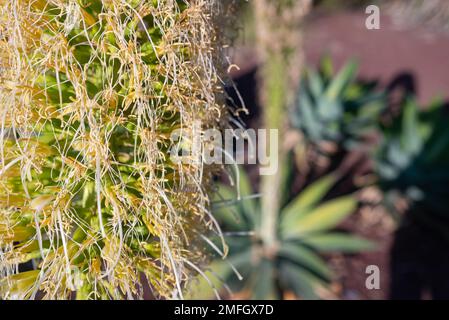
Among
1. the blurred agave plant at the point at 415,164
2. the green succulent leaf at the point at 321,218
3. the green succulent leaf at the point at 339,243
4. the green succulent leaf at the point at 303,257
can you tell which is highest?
the blurred agave plant at the point at 415,164

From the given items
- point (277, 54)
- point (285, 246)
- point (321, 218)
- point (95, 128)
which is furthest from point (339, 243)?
point (95, 128)

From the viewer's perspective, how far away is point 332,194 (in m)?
3.46

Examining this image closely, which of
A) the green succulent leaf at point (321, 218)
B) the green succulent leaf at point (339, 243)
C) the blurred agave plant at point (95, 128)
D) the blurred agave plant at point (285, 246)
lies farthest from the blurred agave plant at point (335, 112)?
the blurred agave plant at point (95, 128)

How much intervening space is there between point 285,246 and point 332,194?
926mm

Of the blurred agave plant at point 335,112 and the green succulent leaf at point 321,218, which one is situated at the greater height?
the blurred agave plant at point 335,112

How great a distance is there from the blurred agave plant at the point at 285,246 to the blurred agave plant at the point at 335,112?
0.77m

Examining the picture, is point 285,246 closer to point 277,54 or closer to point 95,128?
point 277,54

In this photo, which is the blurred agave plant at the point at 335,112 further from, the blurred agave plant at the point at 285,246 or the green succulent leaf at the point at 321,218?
the green succulent leaf at the point at 321,218

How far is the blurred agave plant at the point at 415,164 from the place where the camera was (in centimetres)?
300

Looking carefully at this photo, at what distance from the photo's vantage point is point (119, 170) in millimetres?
882

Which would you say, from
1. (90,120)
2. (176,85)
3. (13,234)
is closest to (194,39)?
(176,85)

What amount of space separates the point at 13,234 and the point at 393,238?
2.80 metres

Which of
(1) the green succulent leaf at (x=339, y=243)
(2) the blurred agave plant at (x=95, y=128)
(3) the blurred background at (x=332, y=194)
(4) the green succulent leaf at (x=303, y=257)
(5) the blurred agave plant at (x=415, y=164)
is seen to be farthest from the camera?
(5) the blurred agave plant at (x=415, y=164)
